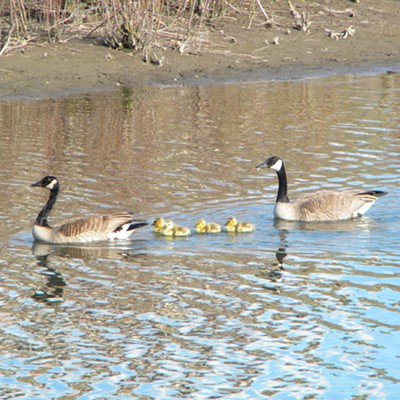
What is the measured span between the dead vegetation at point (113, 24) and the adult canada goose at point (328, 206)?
357 inches

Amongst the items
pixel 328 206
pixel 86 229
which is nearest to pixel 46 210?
pixel 86 229

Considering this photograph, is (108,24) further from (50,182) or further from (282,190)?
(50,182)

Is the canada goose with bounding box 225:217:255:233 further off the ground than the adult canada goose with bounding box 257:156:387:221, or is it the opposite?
the adult canada goose with bounding box 257:156:387:221

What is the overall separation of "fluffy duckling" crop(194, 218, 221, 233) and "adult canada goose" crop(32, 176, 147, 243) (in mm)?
608

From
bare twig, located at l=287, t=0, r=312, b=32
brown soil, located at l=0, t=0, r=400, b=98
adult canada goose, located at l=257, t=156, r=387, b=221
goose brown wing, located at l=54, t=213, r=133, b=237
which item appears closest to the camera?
goose brown wing, located at l=54, t=213, r=133, b=237

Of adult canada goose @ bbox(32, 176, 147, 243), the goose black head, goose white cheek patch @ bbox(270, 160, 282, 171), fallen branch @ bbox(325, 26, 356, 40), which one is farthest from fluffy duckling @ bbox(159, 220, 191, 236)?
fallen branch @ bbox(325, 26, 356, 40)

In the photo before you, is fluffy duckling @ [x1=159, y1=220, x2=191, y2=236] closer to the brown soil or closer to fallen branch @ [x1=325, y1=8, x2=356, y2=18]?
the brown soil

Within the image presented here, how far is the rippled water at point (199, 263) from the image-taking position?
7.96 meters

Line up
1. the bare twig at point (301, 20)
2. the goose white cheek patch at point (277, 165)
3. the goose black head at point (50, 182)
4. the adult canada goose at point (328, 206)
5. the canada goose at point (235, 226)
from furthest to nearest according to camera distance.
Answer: the bare twig at point (301, 20) < the goose white cheek patch at point (277, 165) < the adult canada goose at point (328, 206) < the goose black head at point (50, 182) < the canada goose at point (235, 226)

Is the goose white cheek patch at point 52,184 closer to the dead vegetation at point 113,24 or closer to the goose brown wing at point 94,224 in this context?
the goose brown wing at point 94,224

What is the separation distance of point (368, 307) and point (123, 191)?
5308mm


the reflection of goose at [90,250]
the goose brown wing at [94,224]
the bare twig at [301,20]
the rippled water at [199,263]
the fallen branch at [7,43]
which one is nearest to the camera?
the rippled water at [199,263]

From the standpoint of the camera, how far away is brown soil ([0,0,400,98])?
2056cm

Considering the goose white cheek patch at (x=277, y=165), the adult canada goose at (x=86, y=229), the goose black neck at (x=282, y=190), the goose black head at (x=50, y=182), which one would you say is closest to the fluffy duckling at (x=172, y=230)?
the adult canada goose at (x=86, y=229)
